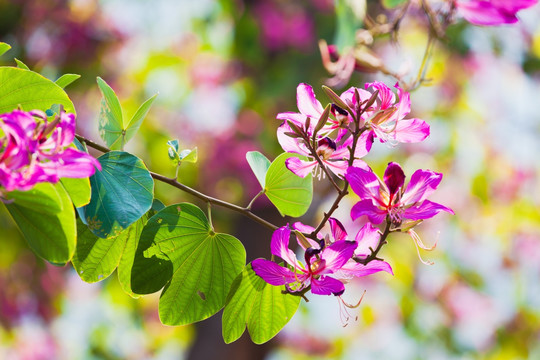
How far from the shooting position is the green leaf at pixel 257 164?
2.02ft

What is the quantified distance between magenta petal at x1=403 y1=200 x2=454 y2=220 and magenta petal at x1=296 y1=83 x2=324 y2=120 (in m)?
0.11

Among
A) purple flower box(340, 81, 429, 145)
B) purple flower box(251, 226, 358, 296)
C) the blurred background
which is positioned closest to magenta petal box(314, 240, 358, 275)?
purple flower box(251, 226, 358, 296)

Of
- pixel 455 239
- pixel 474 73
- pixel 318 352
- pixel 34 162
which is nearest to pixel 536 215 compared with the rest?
pixel 455 239

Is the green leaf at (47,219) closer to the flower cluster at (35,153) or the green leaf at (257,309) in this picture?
the flower cluster at (35,153)

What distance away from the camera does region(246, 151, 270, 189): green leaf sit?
2.02 feet

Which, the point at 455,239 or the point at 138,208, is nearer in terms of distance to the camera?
the point at 138,208

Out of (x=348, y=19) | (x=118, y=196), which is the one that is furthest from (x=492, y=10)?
(x=118, y=196)

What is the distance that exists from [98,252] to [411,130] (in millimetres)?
309

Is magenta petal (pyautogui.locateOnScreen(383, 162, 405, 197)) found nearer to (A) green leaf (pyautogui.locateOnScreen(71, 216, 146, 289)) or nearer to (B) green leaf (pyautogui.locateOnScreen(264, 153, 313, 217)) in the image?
(B) green leaf (pyautogui.locateOnScreen(264, 153, 313, 217))

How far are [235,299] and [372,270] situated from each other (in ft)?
0.43

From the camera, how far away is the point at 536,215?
362cm

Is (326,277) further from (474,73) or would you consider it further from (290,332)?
(290,332)

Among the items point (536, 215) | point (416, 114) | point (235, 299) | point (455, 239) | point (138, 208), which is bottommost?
point (455, 239)

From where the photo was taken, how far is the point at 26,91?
492 mm
